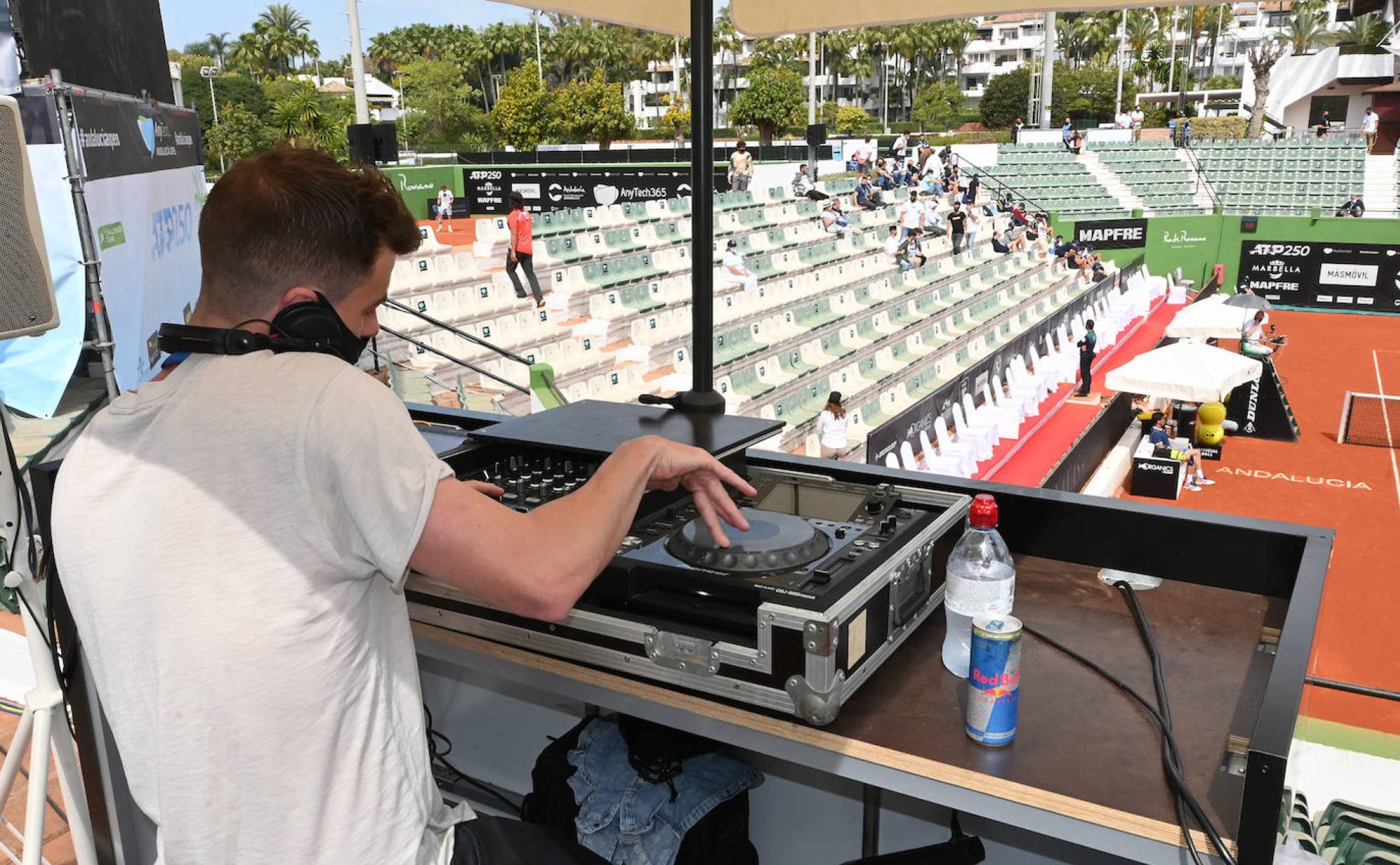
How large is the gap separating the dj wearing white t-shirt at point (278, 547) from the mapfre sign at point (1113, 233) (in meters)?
21.7

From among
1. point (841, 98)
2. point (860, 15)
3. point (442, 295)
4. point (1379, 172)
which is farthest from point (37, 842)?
point (841, 98)

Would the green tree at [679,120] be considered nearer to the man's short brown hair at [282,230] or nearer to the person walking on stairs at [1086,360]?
the person walking on stairs at [1086,360]

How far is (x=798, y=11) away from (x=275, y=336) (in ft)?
5.80

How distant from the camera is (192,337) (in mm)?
1099

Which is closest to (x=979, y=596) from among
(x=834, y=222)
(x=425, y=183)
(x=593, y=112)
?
(x=834, y=222)

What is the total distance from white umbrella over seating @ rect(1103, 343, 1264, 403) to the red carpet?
2.77 feet

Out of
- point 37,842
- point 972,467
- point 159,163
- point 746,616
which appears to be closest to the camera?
point 746,616

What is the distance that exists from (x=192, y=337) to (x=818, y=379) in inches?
360

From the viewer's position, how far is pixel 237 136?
34.3 metres

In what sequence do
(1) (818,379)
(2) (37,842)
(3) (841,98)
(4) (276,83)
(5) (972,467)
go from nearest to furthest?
(2) (37,842) < (5) (972,467) < (1) (818,379) < (4) (276,83) < (3) (841,98)

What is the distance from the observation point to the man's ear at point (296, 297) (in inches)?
44.5

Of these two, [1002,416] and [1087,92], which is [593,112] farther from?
[1087,92]

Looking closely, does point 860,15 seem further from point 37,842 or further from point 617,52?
point 617,52

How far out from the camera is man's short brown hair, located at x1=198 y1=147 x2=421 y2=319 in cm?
110
